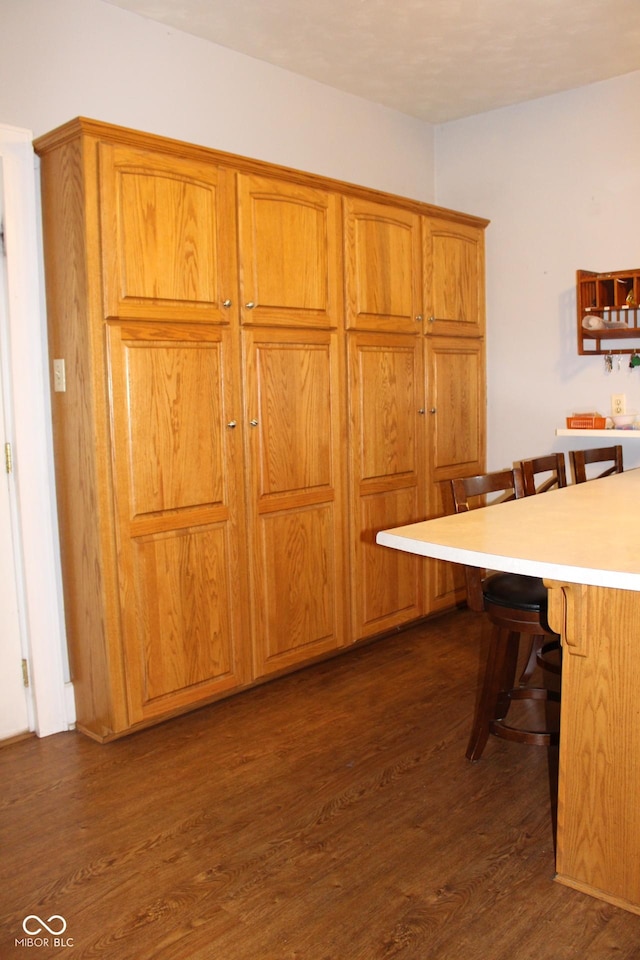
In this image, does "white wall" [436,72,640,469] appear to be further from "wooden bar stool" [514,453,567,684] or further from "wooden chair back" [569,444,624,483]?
"wooden bar stool" [514,453,567,684]

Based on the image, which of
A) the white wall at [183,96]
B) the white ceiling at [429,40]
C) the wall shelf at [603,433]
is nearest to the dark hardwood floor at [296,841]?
the wall shelf at [603,433]

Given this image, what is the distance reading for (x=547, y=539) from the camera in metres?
1.88

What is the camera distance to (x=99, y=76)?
9.59ft

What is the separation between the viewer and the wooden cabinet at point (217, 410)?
260 centimetres

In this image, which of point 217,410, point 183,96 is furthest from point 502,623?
point 183,96

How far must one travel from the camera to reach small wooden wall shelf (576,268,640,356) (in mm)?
3668

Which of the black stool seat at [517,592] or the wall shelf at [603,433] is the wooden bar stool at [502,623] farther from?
the wall shelf at [603,433]

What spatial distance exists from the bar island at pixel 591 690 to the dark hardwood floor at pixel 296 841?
0.12m

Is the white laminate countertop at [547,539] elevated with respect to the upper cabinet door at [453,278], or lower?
lower

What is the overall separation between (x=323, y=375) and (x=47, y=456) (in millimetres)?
1159

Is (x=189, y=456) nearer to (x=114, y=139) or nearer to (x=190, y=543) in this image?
(x=190, y=543)

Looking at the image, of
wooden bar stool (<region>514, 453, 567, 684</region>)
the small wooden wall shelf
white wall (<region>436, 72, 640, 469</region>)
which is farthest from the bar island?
white wall (<region>436, 72, 640, 469</region>)

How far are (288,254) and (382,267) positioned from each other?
585 millimetres

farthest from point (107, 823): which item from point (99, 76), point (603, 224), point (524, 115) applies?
point (524, 115)
